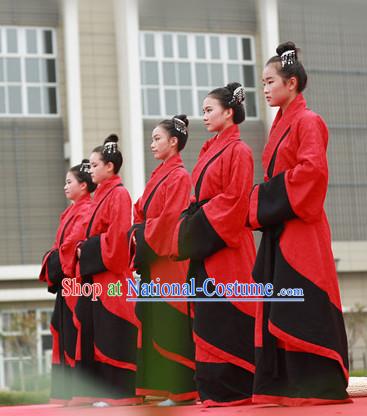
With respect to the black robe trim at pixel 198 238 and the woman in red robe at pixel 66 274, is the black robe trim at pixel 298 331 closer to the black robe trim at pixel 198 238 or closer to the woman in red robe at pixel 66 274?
the black robe trim at pixel 198 238

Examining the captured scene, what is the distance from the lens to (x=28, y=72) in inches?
725

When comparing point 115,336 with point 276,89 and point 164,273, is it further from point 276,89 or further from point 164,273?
point 276,89

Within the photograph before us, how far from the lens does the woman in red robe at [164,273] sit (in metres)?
5.58

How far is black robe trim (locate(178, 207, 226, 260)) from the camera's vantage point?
16.0 feet

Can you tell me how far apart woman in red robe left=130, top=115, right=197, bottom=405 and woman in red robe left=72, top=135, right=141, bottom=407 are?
1.32ft

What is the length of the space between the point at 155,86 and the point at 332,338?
1460cm

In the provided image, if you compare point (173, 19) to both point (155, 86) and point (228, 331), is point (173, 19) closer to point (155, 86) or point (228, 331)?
point (155, 86)

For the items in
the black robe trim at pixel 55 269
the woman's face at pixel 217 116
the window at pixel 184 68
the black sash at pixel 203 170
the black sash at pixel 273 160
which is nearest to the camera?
the black sash at pixel 273 160

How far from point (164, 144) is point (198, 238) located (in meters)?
1.10

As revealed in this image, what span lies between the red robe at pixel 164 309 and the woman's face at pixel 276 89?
1.15m

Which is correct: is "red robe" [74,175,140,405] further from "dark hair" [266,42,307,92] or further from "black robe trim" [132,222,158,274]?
"dark hair" [266,42,307,92]

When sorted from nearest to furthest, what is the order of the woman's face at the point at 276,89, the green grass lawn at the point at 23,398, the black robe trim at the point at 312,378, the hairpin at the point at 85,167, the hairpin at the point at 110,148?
the black robe trim at the point at 312,378 → the woman's face at the point at 276,89 → the hairpin at the point at 110,148 → the hairpin at the point at 85,167 → the green grass lawn at the point at 23,398

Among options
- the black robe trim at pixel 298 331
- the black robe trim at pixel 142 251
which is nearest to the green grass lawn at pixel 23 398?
the black robe trim at pixel 142 251

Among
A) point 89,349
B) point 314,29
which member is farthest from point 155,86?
point 89,349
